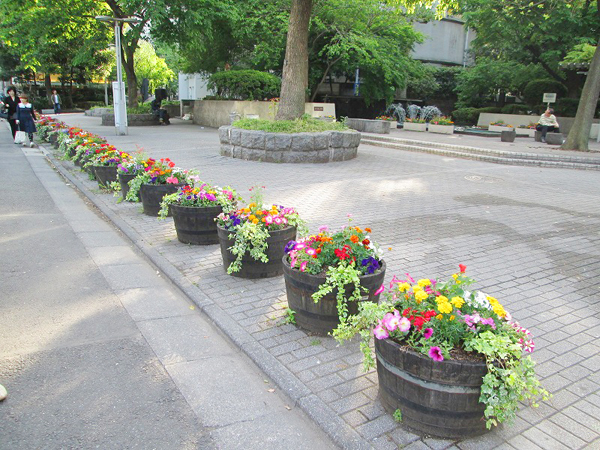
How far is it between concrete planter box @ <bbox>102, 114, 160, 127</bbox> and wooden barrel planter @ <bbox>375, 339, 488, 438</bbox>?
27039 mm

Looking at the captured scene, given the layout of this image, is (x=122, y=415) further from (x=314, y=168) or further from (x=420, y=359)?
(x=314, y=168)

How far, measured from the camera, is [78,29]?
2597cm

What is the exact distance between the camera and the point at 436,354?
2668mm

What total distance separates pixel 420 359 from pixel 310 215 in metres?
5.40

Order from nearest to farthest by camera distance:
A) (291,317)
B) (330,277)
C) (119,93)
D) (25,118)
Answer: (330,277) → (291,317) → (25,118) → (119,93)


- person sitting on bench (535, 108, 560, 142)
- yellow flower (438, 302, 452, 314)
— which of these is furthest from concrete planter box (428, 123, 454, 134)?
yellow flower (438, 302, 452, 314)

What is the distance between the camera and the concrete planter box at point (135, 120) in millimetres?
27141

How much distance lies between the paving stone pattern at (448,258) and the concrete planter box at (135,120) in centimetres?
1506

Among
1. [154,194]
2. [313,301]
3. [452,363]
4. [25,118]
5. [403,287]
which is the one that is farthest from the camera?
[25,118]

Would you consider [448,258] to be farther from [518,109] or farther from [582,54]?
[518,109]

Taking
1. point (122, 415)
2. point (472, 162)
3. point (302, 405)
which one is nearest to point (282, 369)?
point (302, 405)

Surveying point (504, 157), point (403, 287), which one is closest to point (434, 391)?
point (403, 287)

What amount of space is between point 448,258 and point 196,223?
3.29 meters

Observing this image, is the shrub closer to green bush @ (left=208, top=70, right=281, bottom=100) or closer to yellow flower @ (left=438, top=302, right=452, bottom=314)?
green bush @ (left=208, top=70, right=281, bottom=100)
